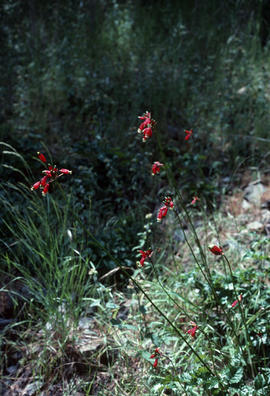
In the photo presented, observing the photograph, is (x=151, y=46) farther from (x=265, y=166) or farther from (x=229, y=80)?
(x=265, y=166)

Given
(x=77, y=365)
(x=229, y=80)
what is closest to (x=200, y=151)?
(x=229, y=80)

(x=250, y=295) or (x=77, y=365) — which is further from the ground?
(x=250, y=295)

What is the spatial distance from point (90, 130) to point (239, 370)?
9.60ft

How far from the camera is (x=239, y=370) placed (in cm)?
149

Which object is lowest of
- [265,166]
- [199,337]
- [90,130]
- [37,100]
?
[199,337]

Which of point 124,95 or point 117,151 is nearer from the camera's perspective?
point 117,151

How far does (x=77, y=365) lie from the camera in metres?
2.08

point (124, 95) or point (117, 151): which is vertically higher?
point (124, 95)

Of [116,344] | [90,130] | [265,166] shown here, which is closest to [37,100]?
[90,130]

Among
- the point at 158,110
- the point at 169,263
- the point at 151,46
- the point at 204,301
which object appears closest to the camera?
the point at 204,301

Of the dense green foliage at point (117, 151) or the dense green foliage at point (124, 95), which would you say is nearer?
the dense green foliage at point (117, 151)

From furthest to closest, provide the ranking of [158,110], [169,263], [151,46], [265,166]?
[151,46], [158,110], [265,166], [169,263]

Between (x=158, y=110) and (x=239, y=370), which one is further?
(x=158, y=110)

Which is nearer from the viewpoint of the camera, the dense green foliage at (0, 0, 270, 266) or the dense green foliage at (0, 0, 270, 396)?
the dense green foliage at (0, 0, 270, 396)
